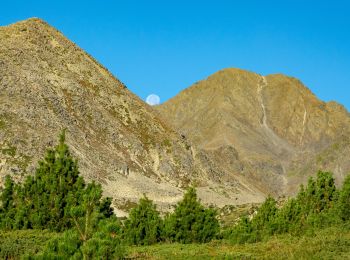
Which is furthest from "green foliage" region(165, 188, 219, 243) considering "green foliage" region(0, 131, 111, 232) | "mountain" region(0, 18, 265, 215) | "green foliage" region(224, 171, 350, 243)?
"mountain" region(0, 18, 265, 215)

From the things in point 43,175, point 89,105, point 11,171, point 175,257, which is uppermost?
point 89,105

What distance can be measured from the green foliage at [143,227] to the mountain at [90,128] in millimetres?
43051

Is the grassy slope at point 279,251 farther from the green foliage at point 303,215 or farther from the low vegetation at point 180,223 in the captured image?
the green foliage at point 303,215

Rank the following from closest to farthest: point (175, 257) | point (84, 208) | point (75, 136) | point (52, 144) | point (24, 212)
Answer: point (84, 208) < point (175, 257) < point (24, 212) < point (52, 144) < point (75, 136)

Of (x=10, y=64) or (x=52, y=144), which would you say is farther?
(x=10, y=64)

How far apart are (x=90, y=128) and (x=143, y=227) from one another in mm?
71706

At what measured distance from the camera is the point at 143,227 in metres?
38.1

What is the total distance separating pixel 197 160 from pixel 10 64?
137 ft

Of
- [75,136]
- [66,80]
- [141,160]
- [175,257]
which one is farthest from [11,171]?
[175,257]

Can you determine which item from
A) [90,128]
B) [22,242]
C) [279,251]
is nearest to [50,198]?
[22,242]

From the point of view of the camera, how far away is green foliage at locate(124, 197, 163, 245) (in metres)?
37.8

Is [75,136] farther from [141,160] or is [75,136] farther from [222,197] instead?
[222,197]

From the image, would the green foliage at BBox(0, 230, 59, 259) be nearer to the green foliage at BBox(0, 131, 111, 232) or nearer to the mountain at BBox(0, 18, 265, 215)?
the green foliage at BBox(0, 131, 111, 232)

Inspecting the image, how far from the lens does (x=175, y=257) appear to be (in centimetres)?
2823
